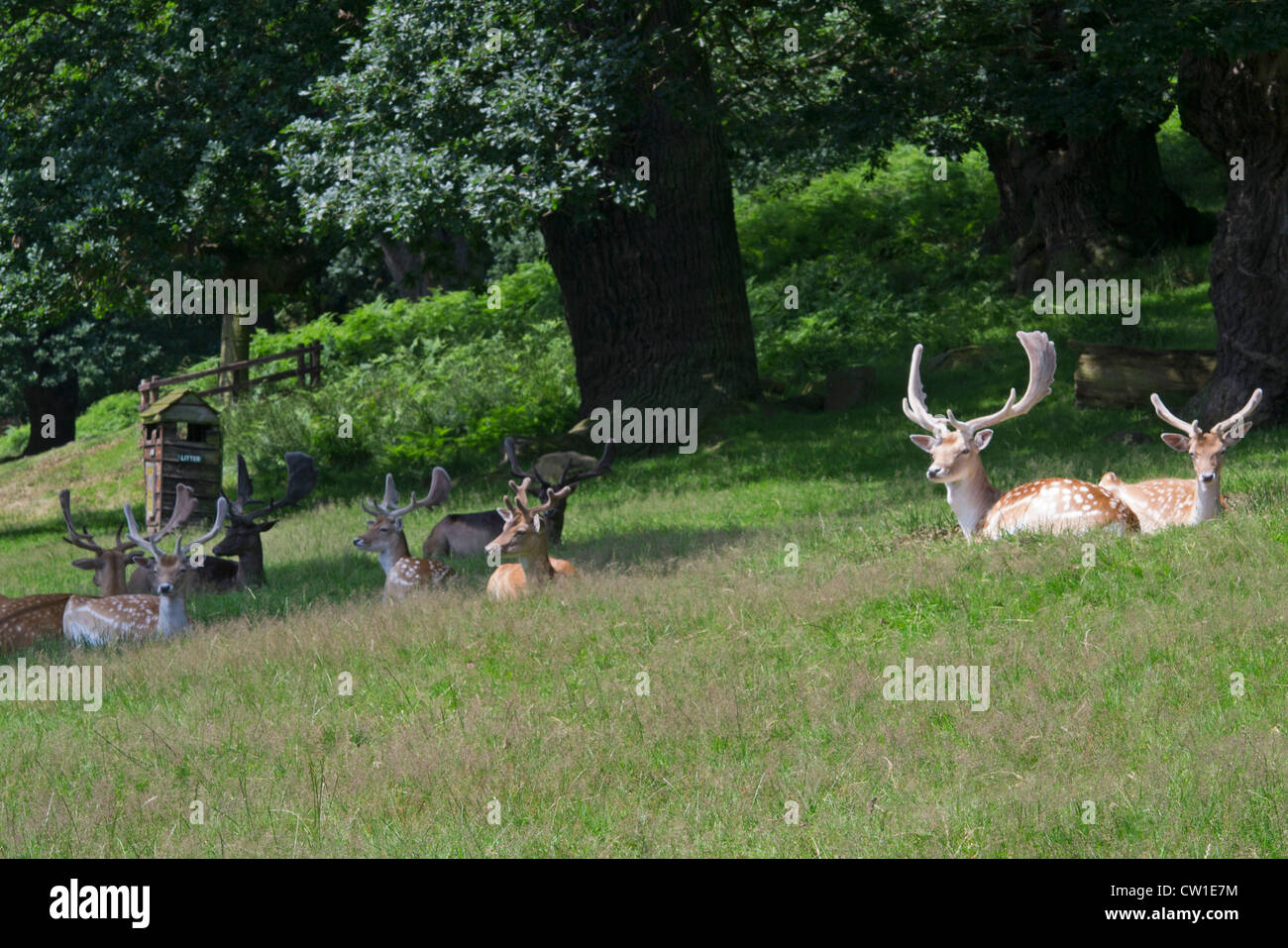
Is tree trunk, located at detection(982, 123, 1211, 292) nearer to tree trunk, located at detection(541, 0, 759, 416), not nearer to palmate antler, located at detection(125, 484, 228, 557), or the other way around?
tree trunk, located at detection(541, 0, 759, 416)

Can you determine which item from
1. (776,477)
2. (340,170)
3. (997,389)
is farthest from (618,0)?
(997,389)

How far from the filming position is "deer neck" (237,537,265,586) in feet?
44.4

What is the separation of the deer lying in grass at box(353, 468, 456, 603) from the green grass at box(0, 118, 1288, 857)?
15.2 inches

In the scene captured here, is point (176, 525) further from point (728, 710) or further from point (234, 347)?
point (234, 347)

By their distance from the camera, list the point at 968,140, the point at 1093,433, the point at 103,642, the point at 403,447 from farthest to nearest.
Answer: the point at 403,447 < the point at 968,140 < the point at 1093,433 < the point at 103,642

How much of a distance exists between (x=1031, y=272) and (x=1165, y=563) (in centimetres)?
1649

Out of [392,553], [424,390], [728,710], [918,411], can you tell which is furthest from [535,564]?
[424,390]

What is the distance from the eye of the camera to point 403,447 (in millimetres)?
22219

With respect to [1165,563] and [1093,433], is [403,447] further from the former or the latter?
[1165,563]

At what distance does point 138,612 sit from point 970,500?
6.29m

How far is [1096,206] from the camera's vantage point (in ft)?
79.3

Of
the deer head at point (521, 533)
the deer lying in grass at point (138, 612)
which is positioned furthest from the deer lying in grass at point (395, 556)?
the deer lying in grass at point (138, 612)

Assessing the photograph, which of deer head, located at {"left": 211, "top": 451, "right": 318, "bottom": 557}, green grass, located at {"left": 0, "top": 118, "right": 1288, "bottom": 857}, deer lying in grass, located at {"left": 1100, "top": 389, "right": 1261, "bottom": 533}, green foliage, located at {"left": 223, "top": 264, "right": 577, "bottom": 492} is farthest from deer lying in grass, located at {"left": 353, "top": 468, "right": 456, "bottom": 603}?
green foliage, located at {"left": 223, "top": 264, "right": 577, "bottom": 492}

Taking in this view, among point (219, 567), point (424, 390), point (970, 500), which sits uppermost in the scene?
point (970, 500)
